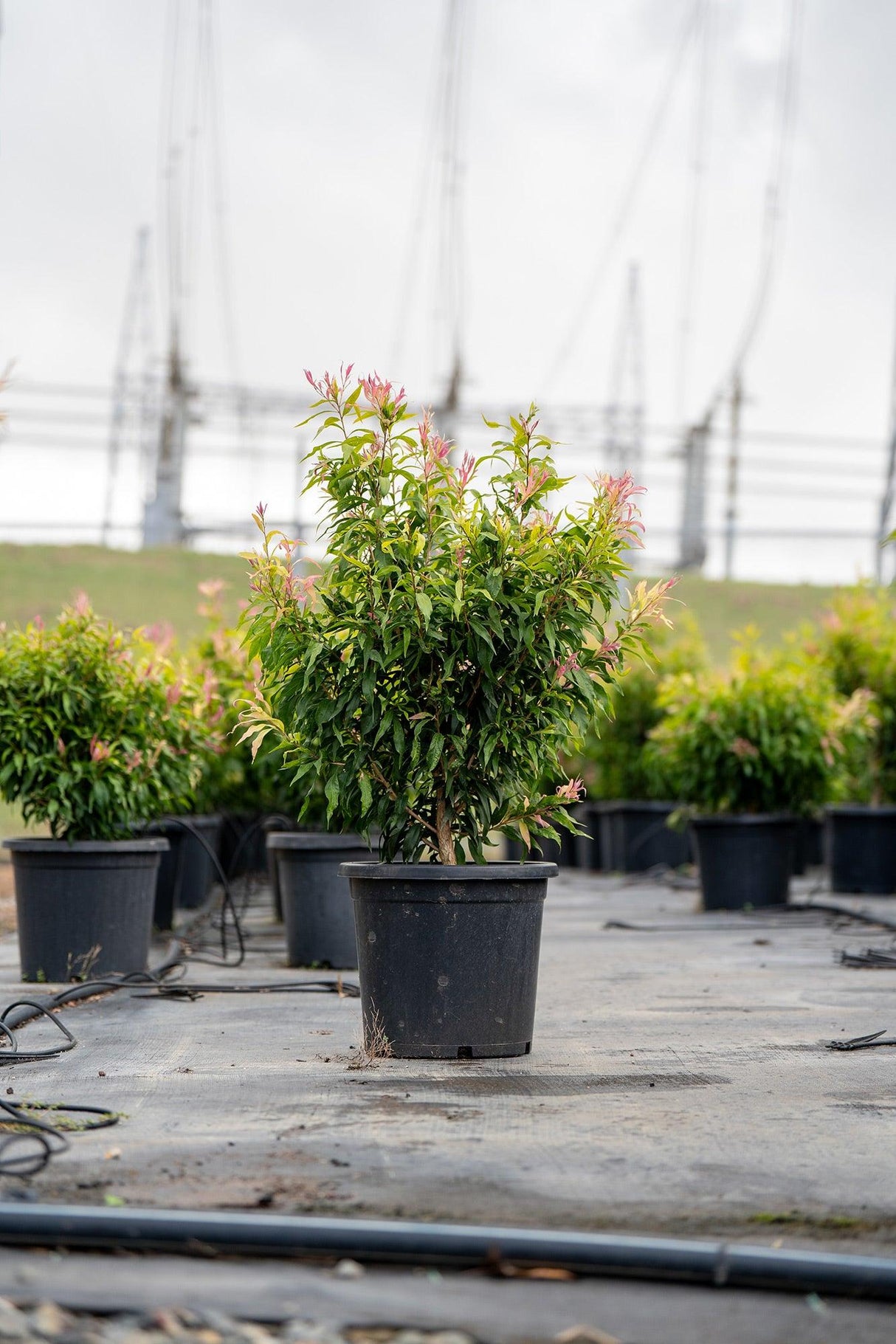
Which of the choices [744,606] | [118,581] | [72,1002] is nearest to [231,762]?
[72,1002]

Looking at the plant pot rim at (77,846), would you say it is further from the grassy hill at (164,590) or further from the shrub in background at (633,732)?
the grassy hill at (164,590)

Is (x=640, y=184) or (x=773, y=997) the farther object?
(x=640, y=184)

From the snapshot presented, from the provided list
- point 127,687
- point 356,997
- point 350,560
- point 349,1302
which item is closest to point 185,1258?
point 349,1302

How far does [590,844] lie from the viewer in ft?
48.7

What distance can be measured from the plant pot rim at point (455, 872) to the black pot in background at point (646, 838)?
30.9 feet

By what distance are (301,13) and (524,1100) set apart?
777 inches

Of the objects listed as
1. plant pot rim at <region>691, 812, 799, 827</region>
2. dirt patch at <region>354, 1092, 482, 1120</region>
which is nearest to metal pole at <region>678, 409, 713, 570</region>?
plant pot rim at <region>691, 812, 799, 827</region>

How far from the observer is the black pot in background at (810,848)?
13320 millimetres

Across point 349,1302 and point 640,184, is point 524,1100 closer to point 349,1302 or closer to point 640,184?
point 349,1302

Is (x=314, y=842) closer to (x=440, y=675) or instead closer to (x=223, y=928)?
(x=223, y=928)

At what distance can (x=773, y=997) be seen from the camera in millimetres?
5078

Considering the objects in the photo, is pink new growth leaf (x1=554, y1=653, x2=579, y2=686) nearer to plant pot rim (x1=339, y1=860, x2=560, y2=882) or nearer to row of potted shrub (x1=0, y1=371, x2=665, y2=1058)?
row of potted shrub (x1=0, y1=371, x2=665, y2=1058)

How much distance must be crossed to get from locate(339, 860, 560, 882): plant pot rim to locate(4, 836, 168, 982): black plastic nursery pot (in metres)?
1.89

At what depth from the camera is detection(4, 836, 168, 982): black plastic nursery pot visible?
17.5 ft
